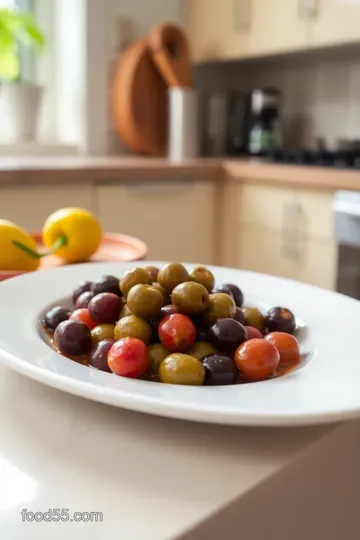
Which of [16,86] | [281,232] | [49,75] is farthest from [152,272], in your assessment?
[49,75]

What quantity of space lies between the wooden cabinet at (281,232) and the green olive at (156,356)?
59.0 inches

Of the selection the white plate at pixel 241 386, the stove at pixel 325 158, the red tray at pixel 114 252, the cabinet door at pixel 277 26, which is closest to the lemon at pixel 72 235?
the red tray at pixel 114 252

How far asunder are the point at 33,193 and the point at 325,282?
93cm

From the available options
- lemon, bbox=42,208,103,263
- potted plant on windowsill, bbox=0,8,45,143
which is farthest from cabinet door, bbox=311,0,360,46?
lemon, bbox=42,208,103,263

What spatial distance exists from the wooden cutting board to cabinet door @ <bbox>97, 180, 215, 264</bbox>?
440mm

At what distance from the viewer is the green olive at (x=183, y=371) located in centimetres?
53

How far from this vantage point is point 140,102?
8.63 feet

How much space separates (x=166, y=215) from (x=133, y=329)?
1.73 m

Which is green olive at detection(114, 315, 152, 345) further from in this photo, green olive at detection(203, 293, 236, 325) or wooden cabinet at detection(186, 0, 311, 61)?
wooden cabinet at detection(186, 0, 311, 61)

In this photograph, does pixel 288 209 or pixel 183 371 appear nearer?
pixel 183 371

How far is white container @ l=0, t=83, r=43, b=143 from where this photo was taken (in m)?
2.64

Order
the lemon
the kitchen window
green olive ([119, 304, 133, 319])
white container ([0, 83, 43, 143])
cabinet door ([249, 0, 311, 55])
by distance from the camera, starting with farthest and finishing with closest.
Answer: the kitchen window → white container ([0, 83, 43, 143]) → cabinet door ([249, 0, 311, 55]) → the lemon → green olive ([119, 304, 133, 319])

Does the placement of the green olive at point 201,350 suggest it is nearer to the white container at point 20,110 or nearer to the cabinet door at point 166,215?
the cabinet door at point 166,215

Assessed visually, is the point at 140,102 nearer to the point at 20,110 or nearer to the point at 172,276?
the point at 20,110
